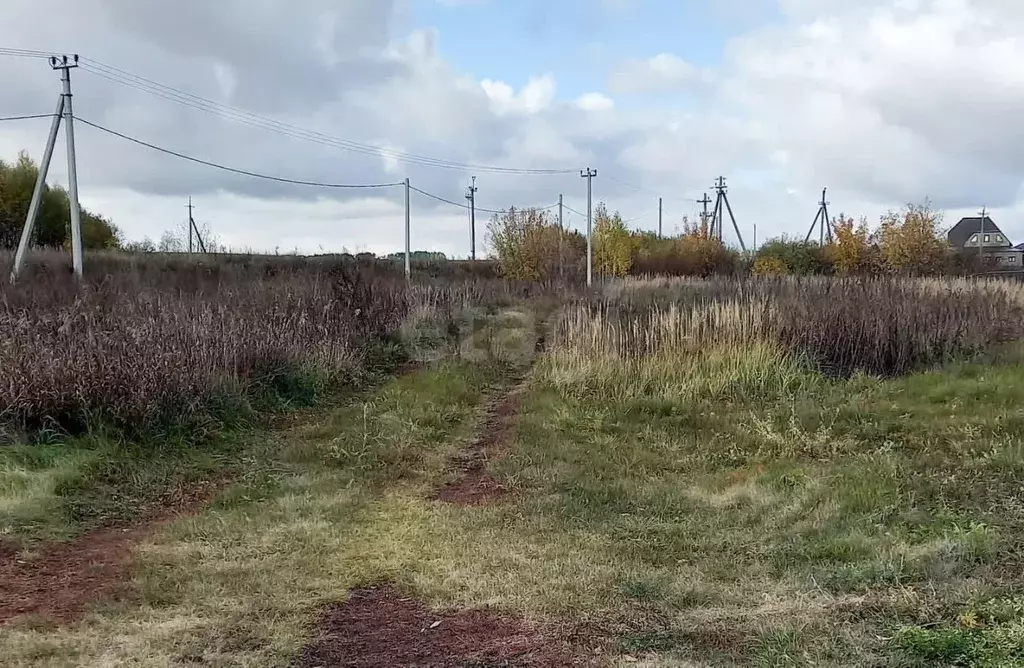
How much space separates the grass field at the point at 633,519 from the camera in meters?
3.07

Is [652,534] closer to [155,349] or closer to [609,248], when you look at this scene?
[155,349]

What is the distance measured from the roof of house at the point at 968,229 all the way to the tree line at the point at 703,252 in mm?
32478

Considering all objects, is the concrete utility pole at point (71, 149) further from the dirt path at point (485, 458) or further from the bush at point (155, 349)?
the dirt path at point (485, 458)

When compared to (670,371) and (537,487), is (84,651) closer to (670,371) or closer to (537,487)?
→ (537,487)

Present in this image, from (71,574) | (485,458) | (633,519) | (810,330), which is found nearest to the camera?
(71,574)

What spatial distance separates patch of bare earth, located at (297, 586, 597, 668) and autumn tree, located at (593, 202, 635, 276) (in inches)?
1161

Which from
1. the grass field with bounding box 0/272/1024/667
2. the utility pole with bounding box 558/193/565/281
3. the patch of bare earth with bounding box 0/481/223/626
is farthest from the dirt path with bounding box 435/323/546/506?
the utility pole with bounding box 558/193/565/281

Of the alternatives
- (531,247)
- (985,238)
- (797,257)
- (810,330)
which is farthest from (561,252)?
(985,238)

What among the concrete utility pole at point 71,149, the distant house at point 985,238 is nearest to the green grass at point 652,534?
the concrete utility pole at point 71,149

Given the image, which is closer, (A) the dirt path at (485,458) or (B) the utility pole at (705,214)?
(A) the dirt path at (485,458)

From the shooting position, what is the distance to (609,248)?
109 feet

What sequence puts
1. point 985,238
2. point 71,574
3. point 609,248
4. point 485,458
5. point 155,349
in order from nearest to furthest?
point 71,574, point 485,458, point 155,349, point 609,248, point 985,238

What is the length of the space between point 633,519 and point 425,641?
194 cm

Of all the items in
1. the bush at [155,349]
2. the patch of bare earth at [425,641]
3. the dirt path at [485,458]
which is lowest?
the patch of bare earth at [425,641]
